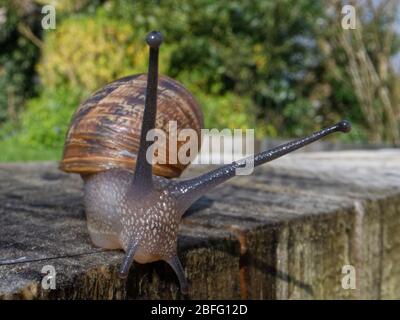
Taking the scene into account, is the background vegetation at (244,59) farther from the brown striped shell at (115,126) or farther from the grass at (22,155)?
the brown striped shell at (115,126)

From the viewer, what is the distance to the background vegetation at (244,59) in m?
6.60

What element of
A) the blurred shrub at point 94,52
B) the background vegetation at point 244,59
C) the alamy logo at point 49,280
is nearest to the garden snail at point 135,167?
the alamy logo at point 49,280

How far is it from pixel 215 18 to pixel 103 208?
6.02 metres

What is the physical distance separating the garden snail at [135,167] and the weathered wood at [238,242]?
5 cm

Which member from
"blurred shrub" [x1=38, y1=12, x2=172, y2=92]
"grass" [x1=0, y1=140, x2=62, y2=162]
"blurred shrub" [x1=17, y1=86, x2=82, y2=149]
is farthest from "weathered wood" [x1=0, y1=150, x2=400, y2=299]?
"blurred shrub" [x1=38, y1=12, x2=172, y2=92]

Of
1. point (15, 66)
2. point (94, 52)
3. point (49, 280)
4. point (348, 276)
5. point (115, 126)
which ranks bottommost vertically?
point (348, 276)

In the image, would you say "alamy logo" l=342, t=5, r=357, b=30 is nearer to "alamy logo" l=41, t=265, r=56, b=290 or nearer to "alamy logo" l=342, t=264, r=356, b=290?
"alamy logo" l=342, t=264, r=356, b=290

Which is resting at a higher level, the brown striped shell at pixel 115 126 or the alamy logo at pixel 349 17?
the alamy logo at pixel 349 17

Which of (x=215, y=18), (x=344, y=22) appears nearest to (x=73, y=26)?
(x=215, y=18)

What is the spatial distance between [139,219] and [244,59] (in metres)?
6.01

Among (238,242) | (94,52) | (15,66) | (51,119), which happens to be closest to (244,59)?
(94,52)

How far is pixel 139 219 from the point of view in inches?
53.1

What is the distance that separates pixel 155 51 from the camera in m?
1.16

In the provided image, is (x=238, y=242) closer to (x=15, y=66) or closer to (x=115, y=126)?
(x=115, y=126)
